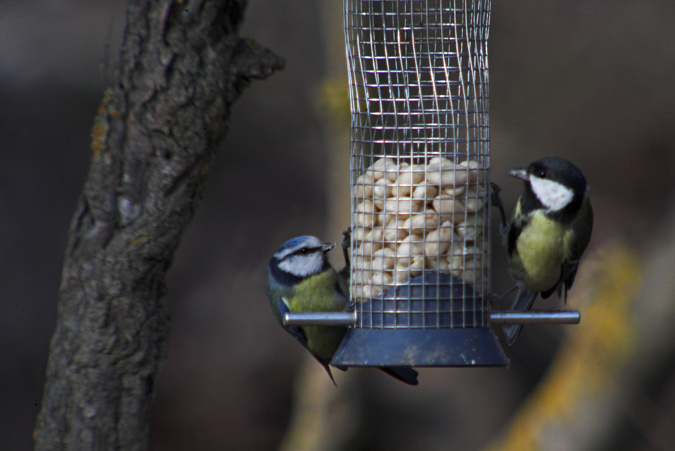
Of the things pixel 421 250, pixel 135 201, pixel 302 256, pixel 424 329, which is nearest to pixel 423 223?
pixel 421 250

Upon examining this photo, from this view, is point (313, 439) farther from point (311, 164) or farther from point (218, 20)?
point (218, 20)

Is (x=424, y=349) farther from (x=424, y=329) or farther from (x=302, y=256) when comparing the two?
(x=302, y=256)

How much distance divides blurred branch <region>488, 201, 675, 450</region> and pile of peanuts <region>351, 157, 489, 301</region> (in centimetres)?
129

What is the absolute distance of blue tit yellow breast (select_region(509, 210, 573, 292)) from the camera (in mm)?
2146

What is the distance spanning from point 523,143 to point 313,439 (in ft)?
4.91

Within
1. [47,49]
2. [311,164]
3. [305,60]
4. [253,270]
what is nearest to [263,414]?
[253,270]

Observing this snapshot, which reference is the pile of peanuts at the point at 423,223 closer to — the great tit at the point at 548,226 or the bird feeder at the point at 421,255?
the bird feeder at the point at 421,255

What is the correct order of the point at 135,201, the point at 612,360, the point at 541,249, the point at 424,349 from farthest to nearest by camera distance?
the point at 612,360, the point at 135,201, the point at 541,249, the point at 424,349

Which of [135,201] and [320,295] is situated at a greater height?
[135,201]

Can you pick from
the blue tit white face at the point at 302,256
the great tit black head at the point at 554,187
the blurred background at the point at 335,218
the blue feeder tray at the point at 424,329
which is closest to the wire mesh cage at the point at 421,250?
the blue feeder tray at the point at 424,329

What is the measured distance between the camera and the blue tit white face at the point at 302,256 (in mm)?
2262

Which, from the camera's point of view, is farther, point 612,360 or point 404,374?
point 612,360

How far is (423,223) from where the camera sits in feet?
6.29

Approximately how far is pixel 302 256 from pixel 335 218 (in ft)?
2.68
